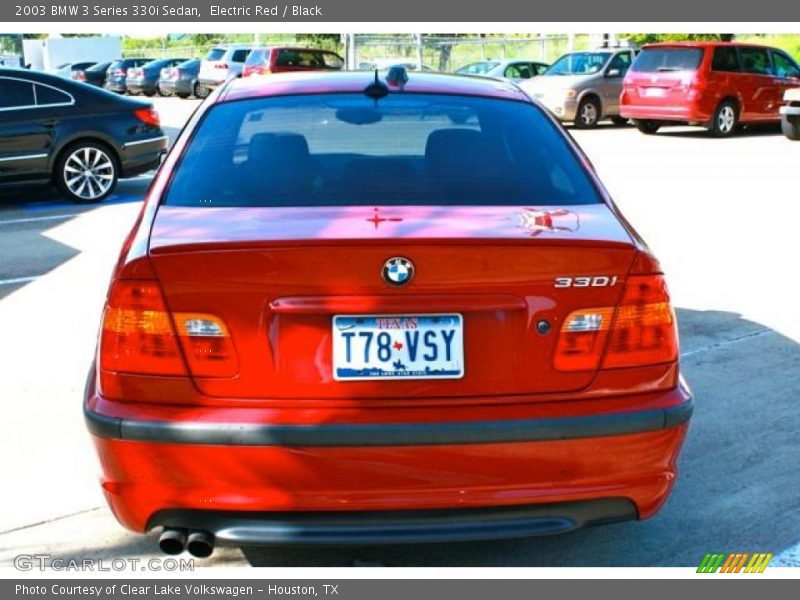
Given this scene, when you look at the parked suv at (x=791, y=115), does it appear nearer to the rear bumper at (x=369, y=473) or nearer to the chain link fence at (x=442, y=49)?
the rear bumper at (x=369, y=473)

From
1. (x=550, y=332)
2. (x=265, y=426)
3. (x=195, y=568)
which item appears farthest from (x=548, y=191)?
(x=195, y=568)

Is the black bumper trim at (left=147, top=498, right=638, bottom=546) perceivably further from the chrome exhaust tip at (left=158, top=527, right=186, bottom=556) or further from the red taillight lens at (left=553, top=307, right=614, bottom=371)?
the red taillight lens at (left=553, top=307, right=614, bottom=371)

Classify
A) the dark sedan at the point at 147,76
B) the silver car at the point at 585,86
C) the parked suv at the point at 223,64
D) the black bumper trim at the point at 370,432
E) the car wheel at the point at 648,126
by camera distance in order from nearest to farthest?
the black bumper trim at the point at 370,432
the car wheel at the point at 648,126
the silver car at the point at 585,86
the parked suv at the point at 223,64
the dark sedan at the point at 147,76

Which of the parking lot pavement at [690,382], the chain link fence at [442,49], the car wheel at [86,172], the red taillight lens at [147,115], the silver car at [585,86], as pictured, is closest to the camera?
the parking lot pavement at [690,382]

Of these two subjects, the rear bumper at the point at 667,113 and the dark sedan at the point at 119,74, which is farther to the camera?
the dark sedan at the point at 119,74

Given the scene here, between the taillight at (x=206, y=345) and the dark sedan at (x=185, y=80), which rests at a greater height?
the taillight at (x=206, y=345)

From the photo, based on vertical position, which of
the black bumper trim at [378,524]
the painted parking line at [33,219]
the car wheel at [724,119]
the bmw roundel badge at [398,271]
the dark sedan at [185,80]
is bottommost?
the dark sedan at [185,80]

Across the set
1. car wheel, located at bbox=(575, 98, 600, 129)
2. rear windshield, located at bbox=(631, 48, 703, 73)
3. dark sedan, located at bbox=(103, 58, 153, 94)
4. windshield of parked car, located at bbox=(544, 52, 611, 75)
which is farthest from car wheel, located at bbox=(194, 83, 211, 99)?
rear windshield, located at bbox=(631, 48, 703, 73)

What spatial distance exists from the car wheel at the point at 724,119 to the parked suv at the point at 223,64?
Answer: 19.3m

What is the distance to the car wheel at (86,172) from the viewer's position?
12.3 meters

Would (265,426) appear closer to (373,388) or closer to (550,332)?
(373,388)

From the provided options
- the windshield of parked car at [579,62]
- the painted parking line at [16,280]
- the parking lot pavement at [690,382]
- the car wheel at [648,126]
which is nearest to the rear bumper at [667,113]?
the car wheel at [648,126]

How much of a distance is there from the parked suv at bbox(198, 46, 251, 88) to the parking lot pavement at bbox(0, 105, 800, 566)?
25.5m

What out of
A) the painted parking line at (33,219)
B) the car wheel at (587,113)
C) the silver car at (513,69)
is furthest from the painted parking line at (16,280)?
the silver car at (513,69)
